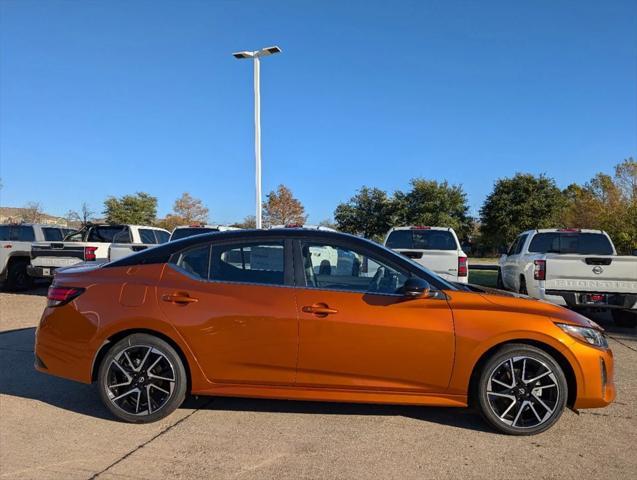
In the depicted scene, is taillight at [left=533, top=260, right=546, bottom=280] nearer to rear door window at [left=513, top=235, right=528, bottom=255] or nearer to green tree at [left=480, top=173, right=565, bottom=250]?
rear door window at [left=513, top=235, right=528, bottom=255]

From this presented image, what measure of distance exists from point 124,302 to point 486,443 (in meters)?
3.16

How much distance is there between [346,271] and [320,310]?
49cm

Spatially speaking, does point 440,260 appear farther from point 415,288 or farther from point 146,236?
point 146,236

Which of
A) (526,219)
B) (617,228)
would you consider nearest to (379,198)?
(526,219)

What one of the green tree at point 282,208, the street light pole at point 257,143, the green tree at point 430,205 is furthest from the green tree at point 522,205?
the street light pole at point 257,143

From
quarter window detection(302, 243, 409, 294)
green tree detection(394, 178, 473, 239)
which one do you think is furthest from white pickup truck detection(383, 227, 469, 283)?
green tree detection(394, 178, 473, 239)

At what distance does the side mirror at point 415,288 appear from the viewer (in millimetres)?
3863

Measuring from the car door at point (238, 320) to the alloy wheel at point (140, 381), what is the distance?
0.33m

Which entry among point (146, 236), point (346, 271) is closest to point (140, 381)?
point (346, 271)

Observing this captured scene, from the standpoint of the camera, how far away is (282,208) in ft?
150

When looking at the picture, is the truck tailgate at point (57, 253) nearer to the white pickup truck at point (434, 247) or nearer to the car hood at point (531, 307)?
the white pickup truck at point (434, 247)

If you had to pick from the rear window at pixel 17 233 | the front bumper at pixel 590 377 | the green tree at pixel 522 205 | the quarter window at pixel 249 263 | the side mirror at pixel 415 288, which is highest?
the green tree at pixel 522 205

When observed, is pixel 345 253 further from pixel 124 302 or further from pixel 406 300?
pixel 124 302

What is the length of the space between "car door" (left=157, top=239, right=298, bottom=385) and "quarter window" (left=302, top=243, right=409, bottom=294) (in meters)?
0.23
